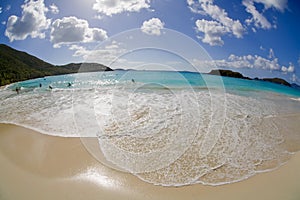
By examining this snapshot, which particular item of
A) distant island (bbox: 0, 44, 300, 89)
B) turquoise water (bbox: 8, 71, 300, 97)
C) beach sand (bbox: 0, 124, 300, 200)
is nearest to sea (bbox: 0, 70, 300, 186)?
beach sand (bbox: 0, 124, 300, 200)

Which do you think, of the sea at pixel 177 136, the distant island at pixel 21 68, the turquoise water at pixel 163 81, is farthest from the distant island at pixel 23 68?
the sea at pixel 177 136

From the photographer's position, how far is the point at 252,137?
232 inches

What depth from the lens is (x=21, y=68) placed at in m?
38.7

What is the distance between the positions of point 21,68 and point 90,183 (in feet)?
141

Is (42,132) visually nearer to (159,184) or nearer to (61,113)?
(61,113)

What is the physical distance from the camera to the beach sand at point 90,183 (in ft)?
10.8

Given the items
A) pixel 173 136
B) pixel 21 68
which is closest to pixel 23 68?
pixel 21 68

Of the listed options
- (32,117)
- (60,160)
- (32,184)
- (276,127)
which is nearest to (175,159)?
(60,160)

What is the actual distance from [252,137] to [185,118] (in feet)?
7.00

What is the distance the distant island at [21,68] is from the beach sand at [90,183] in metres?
26.4

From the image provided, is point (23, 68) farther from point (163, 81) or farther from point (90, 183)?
point (90, 183)

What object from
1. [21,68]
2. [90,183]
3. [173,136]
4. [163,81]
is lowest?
[90,183]

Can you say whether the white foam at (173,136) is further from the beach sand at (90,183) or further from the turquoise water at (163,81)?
the turquoise water at (163,81)

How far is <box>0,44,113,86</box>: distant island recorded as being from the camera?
99.6 ft
